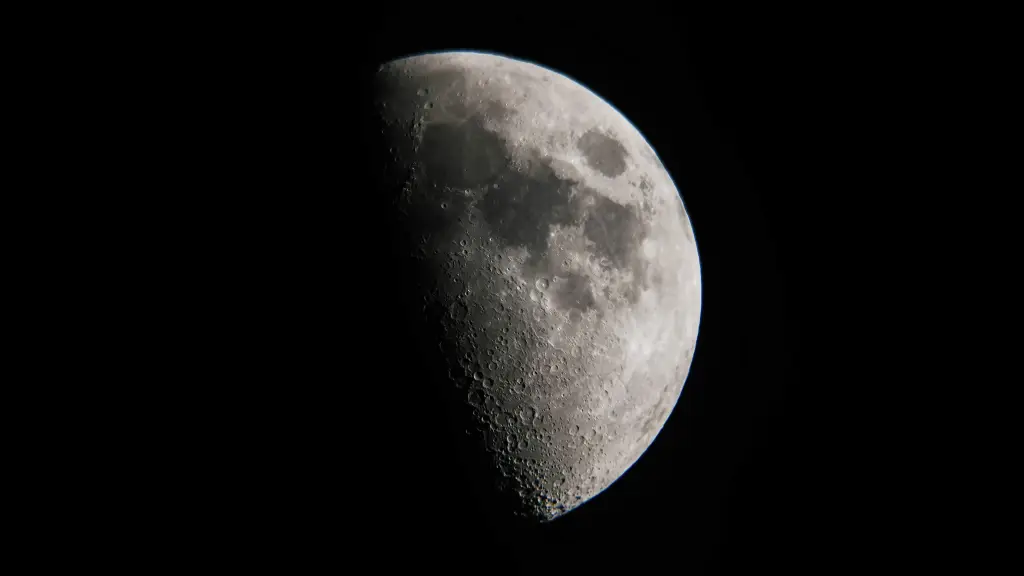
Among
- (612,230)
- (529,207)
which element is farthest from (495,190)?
(612,230)

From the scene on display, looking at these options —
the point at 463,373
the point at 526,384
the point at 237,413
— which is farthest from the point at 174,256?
the point at 526,384

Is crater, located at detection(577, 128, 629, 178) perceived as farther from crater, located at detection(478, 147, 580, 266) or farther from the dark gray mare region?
crater, located at detection(478, 147, 580, 266)

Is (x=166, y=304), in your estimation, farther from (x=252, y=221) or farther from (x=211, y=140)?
(x=211, y=140)

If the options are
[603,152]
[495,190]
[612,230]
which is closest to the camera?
[495,190]

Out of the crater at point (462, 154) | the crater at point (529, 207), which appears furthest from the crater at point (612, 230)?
the crater at point (462, 154)

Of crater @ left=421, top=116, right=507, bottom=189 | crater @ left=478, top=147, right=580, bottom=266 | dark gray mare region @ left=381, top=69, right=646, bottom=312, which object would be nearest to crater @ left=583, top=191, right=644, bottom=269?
dark gray mare region @ left=381, top=69, right=646, bottom=312

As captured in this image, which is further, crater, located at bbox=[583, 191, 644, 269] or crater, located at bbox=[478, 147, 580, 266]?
crater, located at bbox=[583, 191, 644, 269]

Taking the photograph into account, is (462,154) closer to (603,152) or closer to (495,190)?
(495,190)

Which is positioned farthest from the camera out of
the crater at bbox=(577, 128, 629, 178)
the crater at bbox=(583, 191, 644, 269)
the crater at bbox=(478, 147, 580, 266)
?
the crater at bbox=(577, 128, 629, 178)
